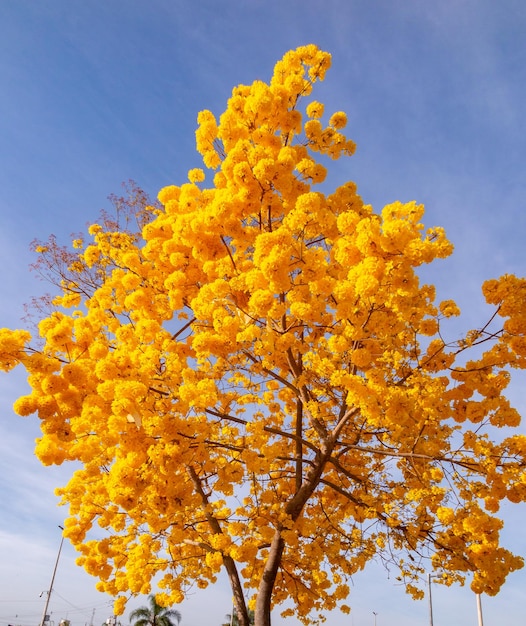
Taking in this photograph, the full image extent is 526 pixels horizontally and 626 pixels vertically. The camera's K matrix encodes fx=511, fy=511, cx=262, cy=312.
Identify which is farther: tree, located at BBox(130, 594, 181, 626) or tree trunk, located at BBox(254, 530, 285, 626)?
tree, located at BBox(130, 594, 181, 626)

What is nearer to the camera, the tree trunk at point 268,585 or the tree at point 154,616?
the tree trunk at point 268,585

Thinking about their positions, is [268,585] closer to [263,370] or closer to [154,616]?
[263,370]

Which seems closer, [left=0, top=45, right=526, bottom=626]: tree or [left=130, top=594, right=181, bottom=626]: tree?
[left=0, top=45, right=526, bottom=626]: tree

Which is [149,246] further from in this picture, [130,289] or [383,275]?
[383,275]

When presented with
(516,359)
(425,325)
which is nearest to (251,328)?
(425,325)

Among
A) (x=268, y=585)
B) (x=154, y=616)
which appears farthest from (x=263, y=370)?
(x=154, y=616)

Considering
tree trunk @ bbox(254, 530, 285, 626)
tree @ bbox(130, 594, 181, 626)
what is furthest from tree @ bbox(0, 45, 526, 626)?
tree @ bbox(130, 594, 181, 626)

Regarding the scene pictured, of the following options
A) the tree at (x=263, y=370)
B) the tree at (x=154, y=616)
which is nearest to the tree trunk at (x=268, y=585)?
the tree at (x=263, y=370)

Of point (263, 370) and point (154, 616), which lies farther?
point (154, 616)

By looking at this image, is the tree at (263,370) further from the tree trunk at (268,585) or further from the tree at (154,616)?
the tree at (154,616)

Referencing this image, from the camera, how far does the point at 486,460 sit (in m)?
6.04

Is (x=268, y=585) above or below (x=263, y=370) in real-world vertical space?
below

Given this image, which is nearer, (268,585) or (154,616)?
(268,585)

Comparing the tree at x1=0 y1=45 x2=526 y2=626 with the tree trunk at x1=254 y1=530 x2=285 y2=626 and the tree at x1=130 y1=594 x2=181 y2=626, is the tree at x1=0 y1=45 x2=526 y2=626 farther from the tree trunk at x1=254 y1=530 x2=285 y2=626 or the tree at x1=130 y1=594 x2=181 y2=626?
the tree at x1=130 y1=594 x2=181 y2=626
